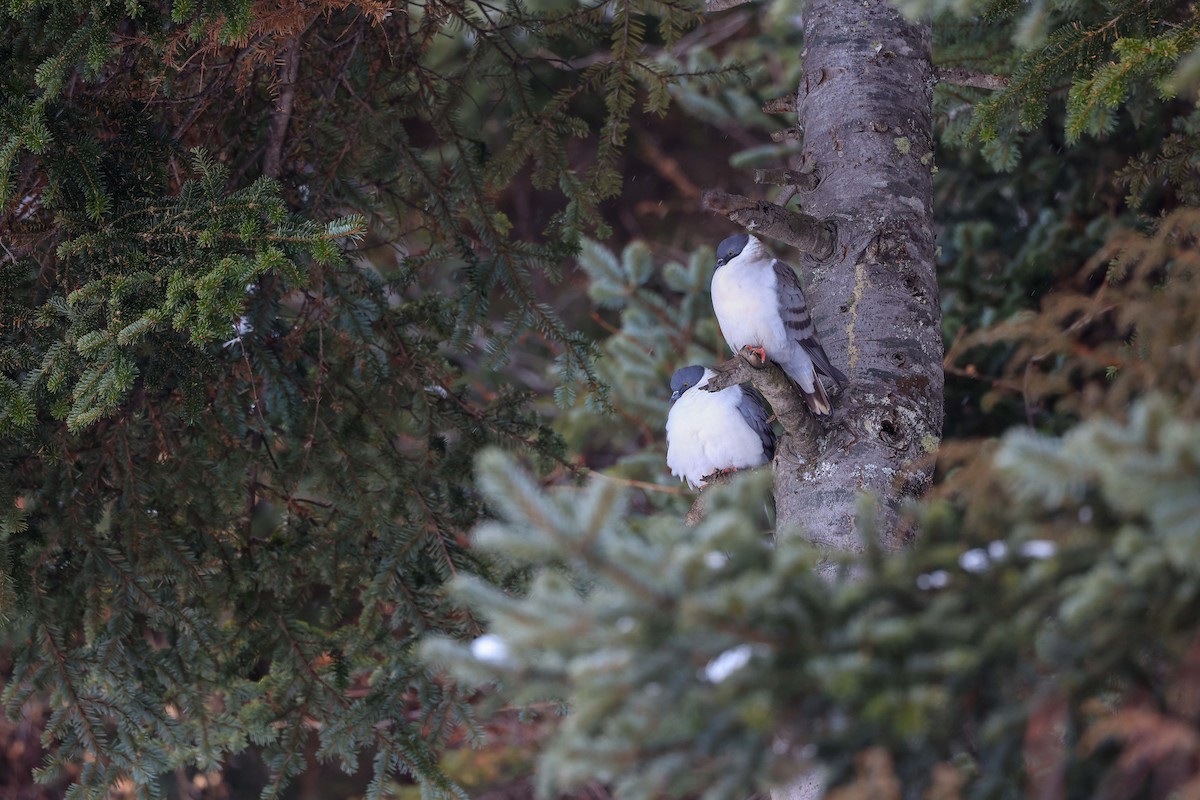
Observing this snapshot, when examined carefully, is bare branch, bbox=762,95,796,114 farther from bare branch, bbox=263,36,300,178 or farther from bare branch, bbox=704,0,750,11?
bare branch, bbox=263,36,300,178

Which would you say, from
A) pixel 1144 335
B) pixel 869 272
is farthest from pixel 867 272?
pixel 1144 335

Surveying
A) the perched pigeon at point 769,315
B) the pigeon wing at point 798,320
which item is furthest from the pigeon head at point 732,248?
the pigeon wing at point 798,320

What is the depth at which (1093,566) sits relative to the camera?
1.73m

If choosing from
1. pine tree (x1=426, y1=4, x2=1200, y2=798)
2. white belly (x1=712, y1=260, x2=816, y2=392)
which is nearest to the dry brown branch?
white belly (x1=712, y1=260, x2=816, y2=392)

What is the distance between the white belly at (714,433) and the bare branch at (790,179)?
945 mm

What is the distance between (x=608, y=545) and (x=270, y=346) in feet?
8.02

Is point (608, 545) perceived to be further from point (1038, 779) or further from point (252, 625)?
point (252, 625)

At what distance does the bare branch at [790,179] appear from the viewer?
11.4 feet

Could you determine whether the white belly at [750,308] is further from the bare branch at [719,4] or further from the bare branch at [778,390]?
the bare branch at [719,4]

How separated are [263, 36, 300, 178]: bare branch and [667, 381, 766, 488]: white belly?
5.90 ft

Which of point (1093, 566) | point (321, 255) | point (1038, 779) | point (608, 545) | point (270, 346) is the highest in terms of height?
point (270, 346)

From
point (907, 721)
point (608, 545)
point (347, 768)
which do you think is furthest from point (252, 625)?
point (907, 721)

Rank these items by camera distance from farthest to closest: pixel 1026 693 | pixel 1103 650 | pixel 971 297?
pixel 971 297 → pixel 1026 693 → pixel 1103 650

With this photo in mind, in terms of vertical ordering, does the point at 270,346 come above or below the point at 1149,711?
above
